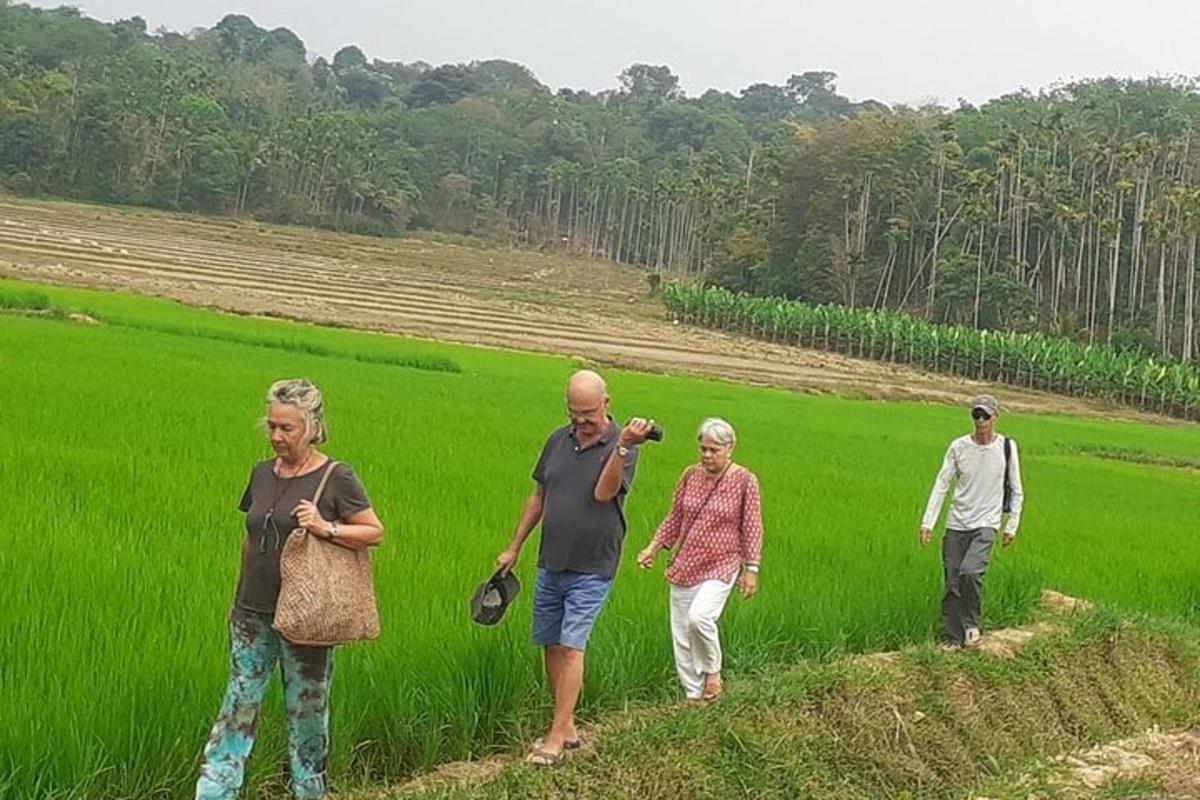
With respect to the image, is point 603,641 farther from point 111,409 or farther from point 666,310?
point 666,310

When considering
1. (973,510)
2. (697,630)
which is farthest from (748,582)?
(973,510)

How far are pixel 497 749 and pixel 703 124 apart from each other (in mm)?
119566

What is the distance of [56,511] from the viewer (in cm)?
685

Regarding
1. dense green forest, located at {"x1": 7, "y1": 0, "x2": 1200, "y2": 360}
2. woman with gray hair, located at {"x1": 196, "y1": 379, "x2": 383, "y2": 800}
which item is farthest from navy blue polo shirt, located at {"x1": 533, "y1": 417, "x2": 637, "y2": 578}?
dense green forest, located at {"x1": 7, "y1": 0, "x2": 1200, "y2": 360}

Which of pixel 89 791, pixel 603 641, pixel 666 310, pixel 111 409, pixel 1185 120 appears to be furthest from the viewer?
pixel 1185 120

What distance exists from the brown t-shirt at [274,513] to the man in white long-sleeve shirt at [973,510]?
458 cm

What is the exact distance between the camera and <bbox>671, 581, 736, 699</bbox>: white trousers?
565 cm

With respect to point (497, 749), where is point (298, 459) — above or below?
above

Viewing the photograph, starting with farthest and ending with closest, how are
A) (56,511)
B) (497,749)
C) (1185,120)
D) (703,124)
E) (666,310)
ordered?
(703,124), (1185,120), (666,310), (56,511), (497,749)

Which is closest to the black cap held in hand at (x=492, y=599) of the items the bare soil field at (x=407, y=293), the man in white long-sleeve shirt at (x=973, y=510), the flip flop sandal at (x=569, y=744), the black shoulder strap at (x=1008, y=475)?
the flip flop sandal at (x=569, y=744)

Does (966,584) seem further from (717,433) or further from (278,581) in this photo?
(278,581)

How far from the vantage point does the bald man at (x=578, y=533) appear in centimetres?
496

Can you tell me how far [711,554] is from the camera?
18.8 feet

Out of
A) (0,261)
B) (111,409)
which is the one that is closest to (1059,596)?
(111,409)
